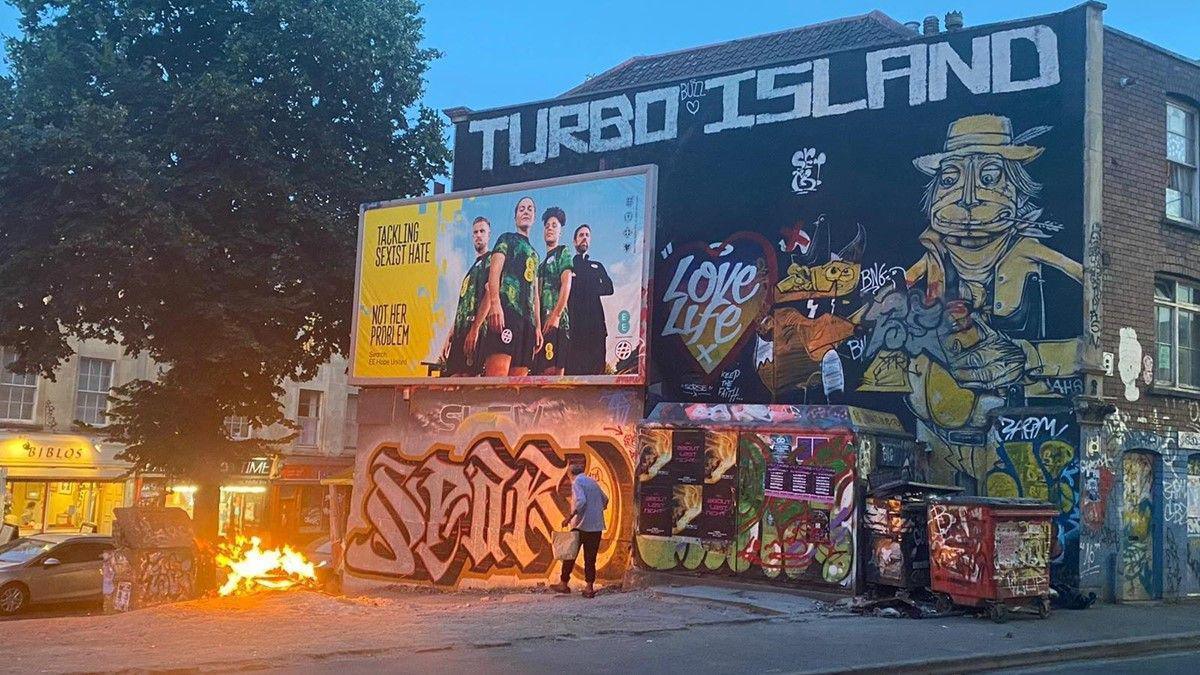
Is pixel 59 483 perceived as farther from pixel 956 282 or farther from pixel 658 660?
pixel 658 660

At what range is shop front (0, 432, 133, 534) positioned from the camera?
33469mm

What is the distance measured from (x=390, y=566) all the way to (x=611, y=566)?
4794 millimetres

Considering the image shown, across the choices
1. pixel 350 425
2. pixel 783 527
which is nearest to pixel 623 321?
pixel 783 527

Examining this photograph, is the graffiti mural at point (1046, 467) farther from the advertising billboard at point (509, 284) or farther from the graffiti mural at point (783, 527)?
the advertising billboard at point (509, 284)

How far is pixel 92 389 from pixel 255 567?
20702mm

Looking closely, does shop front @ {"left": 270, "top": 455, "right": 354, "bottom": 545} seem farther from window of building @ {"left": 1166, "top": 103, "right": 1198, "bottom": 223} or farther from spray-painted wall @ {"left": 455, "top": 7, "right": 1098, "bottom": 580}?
window of building @ {"left": 1166, "top": 103, "right": 1198, "bottom": 223}

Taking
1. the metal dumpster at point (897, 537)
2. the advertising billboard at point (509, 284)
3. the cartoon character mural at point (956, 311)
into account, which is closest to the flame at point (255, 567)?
the advertising billboard at point (509, 284)

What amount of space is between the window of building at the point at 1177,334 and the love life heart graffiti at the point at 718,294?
599cm

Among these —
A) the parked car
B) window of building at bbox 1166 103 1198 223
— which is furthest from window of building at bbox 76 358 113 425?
window of building at bbox 1166 103 1198 223

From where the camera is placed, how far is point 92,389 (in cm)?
3575

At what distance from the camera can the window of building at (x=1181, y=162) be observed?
18844 millimetres

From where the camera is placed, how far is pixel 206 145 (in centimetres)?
2261

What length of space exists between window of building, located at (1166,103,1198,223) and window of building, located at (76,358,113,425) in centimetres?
2901

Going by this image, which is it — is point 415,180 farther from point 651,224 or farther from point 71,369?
point 71,369
